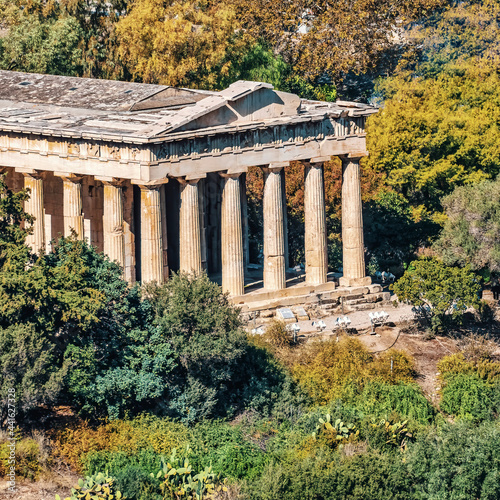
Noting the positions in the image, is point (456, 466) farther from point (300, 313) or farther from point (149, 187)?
point (149, 187)

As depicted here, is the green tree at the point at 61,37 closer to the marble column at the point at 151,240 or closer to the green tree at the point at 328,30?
the green tree at the point at 328,30

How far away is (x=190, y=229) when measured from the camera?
2694 inches

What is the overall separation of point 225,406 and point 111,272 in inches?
275

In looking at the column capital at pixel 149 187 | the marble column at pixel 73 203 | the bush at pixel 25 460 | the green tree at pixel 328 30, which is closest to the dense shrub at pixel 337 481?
the bush at pixel 25 460

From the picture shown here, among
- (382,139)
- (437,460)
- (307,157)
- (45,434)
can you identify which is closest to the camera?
(437,460)

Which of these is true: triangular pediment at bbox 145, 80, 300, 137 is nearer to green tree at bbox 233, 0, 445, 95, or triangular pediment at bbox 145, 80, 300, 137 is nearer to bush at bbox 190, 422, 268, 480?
bush at bbox 190, 422, 268, 480

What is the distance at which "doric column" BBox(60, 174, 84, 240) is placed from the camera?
68250 millimetres

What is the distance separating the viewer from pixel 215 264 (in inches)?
2972

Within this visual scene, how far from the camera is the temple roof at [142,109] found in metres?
66.8

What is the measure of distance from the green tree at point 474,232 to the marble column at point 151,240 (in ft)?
47.4

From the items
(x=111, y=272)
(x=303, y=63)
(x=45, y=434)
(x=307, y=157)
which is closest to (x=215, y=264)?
(x=307, y=157)

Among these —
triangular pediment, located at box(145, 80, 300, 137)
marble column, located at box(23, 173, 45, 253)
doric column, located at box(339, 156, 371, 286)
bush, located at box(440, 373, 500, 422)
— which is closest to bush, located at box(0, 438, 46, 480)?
marble column, located at box(23, 173, 45, 253)

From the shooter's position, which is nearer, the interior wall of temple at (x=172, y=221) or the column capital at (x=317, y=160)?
the column capital at (x=317, y=160)

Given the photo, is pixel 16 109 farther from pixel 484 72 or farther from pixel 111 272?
pixel 484 72
